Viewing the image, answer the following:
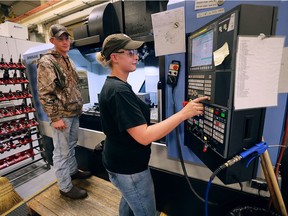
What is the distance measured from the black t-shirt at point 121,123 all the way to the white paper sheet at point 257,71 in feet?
1.53

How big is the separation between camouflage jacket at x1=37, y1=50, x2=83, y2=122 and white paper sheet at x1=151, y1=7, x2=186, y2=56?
1066 millimetres

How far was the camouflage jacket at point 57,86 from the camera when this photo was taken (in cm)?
157

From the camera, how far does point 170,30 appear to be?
1.09m

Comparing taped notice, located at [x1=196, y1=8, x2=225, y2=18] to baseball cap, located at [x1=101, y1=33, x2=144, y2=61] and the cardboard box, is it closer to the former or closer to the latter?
baseball cap, located at [x1=101, y1=33, x2=144, y2=61]

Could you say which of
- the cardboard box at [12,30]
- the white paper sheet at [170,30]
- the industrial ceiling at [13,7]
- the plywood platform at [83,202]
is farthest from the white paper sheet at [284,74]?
the industrial ceiling at [13,7]

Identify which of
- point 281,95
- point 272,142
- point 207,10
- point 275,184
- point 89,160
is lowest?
point 89,160

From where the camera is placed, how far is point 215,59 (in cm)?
73

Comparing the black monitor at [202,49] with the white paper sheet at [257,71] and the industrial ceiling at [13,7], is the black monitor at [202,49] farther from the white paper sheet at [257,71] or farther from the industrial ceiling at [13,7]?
the industrial ceiling at [13,7]

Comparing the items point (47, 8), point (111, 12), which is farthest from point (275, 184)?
point (47, 8)

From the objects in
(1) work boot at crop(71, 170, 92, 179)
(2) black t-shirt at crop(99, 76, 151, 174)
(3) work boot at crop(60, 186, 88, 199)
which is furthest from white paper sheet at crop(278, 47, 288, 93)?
(1) work boot at crop(71, 170, 92, 179)

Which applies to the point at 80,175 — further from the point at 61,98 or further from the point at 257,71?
the point at 257,71

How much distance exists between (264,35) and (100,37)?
147 cm

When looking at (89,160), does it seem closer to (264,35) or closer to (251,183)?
(251,183)

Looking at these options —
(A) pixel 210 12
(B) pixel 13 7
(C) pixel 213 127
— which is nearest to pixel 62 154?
(C) pixel 213 127
